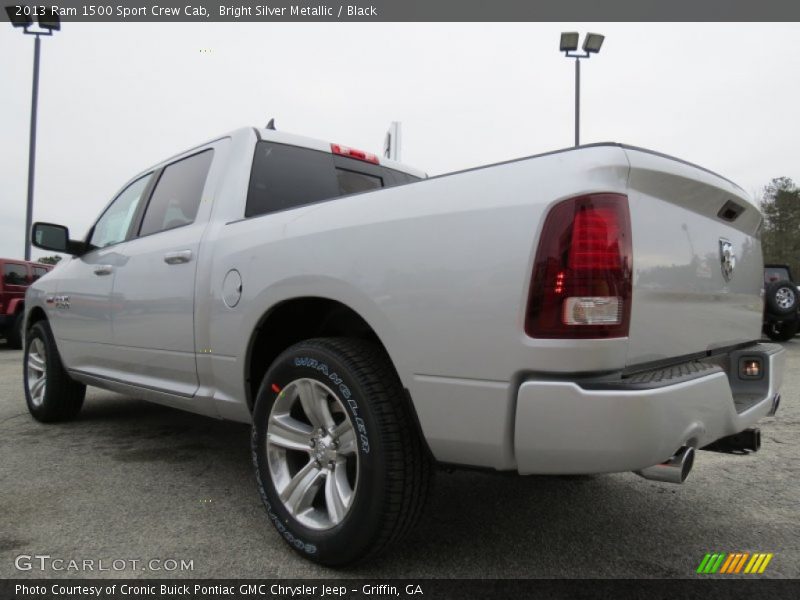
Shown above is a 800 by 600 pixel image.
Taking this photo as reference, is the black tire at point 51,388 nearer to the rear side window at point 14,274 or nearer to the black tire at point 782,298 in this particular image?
the rear side window at point 14,274

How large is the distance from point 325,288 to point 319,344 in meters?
0.21

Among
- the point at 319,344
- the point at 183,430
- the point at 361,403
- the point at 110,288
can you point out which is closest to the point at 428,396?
the point at 361,403

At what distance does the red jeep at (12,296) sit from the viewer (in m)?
10.9

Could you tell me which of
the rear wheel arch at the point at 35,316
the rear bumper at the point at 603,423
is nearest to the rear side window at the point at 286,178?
the rear bumper at the point at 603,423

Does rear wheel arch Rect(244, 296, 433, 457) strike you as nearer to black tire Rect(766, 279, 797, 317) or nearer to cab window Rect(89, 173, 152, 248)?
cab window Rect(89, 173, 152, 248)

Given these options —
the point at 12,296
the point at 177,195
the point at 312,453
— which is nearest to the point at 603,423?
the point at 312,453

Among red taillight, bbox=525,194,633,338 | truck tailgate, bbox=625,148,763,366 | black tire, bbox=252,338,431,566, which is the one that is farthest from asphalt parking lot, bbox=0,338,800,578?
red taillight, bbox=525,194,633,338

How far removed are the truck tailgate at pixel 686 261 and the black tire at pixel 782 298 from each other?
9752mm

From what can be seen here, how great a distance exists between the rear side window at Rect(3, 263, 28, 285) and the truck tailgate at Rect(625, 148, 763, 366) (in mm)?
12331

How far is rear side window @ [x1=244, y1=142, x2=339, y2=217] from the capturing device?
2928 mm

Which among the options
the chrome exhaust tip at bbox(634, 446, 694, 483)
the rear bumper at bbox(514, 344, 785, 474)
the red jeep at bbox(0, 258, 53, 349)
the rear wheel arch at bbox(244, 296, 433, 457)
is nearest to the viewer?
the rear bumper at bbox(514, 344, 785, 474)

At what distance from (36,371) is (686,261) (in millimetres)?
4766

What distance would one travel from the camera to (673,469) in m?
1.67

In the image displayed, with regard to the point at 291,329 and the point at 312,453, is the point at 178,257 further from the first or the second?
the point at 312,453
